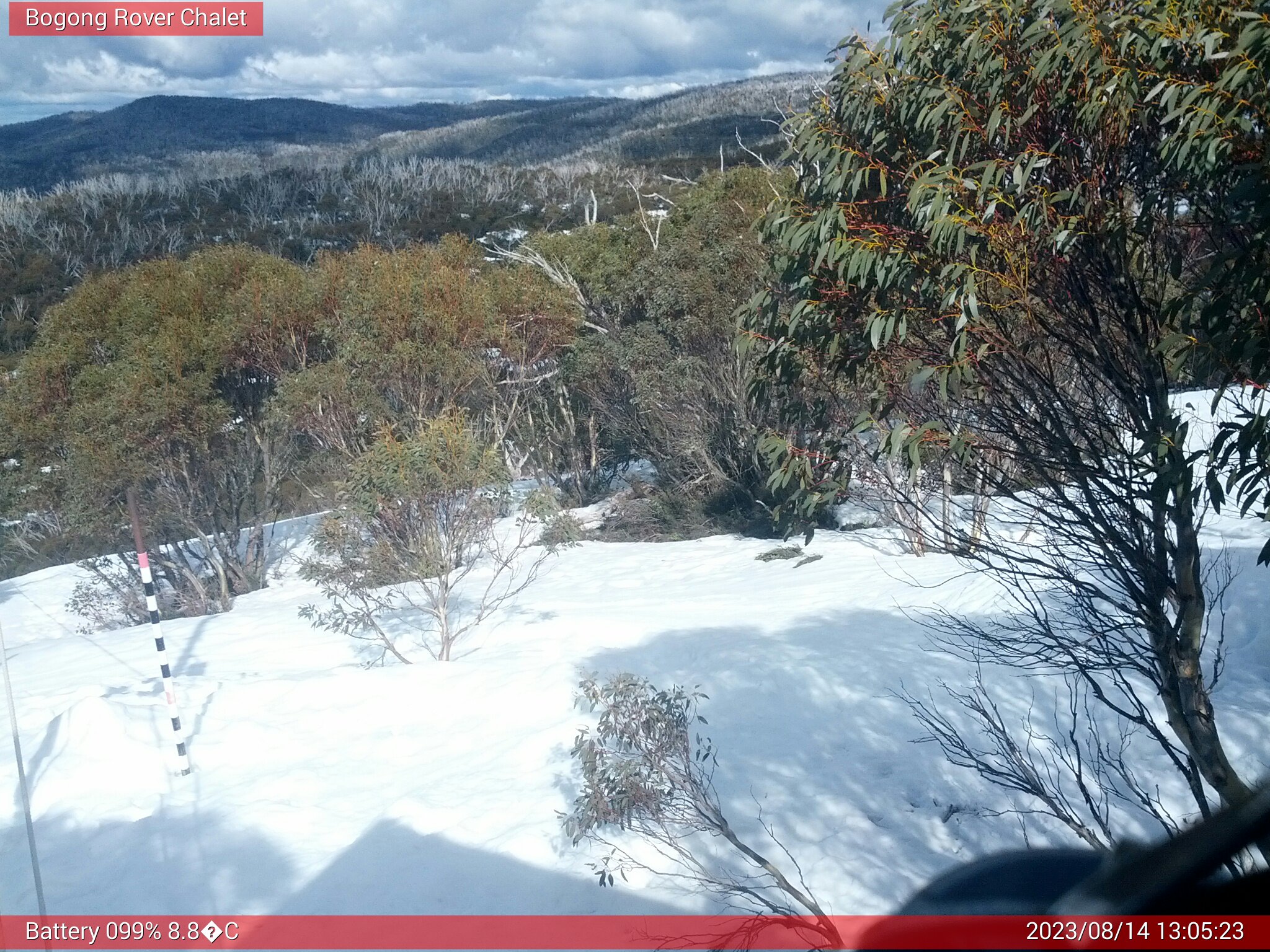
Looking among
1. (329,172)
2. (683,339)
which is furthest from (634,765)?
(329,172)

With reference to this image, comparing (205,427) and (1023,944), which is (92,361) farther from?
(1023,944)

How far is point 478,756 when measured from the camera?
20.1 feet

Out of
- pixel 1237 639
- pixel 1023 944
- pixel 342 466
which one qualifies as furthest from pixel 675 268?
pixel 1023 944

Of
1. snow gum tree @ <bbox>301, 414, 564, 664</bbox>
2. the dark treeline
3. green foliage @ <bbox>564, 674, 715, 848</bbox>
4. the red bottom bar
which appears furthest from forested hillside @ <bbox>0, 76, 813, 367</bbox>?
the red bottom bar

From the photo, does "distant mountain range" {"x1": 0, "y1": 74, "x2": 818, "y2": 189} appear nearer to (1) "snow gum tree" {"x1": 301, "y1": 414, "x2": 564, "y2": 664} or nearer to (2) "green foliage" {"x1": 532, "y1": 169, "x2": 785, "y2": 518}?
(2) "green foliage" {"x1": 532, "y1": 169, "x2": 785, "y2": 518}

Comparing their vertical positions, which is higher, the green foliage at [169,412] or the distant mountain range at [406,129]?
the distant mountain range at [406,129]

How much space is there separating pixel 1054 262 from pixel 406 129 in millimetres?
45313

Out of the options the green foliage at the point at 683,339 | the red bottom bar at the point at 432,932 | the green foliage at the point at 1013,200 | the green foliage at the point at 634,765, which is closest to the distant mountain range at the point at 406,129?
the green foliage at the point at 683,339

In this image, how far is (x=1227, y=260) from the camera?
104 inches

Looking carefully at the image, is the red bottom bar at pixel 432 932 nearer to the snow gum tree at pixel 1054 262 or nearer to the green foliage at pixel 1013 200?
the snow gum tree at pixel 1054 262

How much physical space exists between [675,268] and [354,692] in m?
8.71

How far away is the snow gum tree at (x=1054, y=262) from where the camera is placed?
110 inches

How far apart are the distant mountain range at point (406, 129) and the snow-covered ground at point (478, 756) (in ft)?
13.1

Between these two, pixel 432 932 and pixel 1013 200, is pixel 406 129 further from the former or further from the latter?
pixel 1013 200
